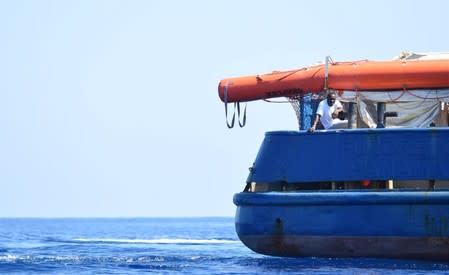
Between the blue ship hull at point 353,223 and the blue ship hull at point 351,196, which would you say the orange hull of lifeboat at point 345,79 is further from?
the blue ship hull at point 353,223

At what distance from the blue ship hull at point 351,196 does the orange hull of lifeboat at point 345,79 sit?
41.5 inches

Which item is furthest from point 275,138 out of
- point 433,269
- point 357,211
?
point 433,269

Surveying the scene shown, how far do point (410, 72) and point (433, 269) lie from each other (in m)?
3.67

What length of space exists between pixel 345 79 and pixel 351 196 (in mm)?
2325

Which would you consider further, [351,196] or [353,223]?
[353,223]

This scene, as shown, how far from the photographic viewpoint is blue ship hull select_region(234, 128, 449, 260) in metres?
Answer: 22.7

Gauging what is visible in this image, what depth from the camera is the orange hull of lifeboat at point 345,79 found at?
23594 mm

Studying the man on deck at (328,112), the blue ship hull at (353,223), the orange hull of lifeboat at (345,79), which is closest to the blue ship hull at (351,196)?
the blue ship hull at (353,223)

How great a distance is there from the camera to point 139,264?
24.5 meters

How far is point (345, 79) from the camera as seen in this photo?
24047mm

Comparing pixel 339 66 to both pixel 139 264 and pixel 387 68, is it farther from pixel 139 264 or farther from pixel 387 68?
pixel 139 264

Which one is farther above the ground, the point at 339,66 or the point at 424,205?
the point at 339,66

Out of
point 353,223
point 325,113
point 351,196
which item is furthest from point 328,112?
point 353,223

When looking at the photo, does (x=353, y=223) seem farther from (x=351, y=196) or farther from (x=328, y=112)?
(x=328, y=112)
